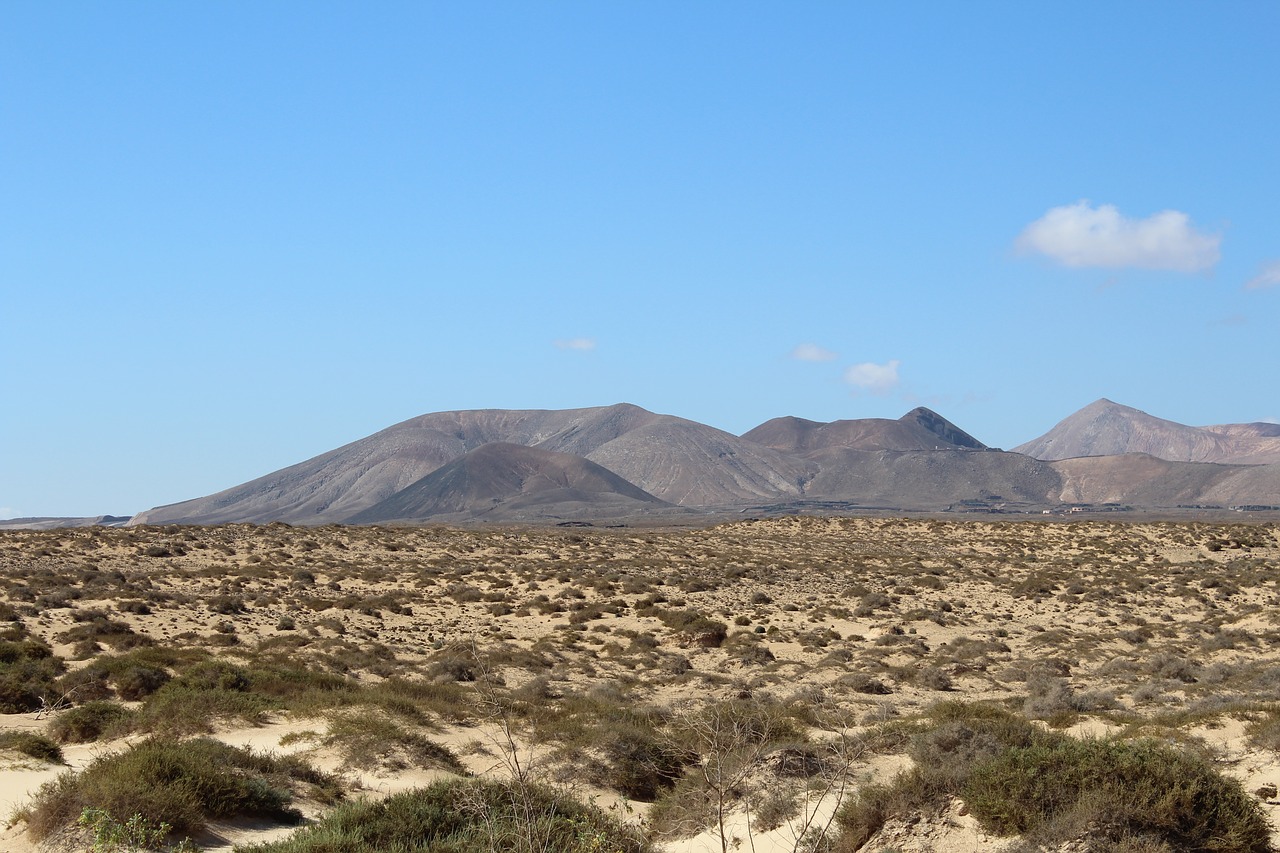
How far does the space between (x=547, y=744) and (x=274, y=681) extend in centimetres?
622

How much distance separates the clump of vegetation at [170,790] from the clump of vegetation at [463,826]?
122cm

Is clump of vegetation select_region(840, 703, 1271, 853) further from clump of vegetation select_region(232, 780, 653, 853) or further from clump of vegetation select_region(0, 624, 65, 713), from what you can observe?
clump of vegetation select_region(0, 624, 65, 713)

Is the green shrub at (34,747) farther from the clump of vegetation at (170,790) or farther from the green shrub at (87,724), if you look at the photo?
the clump of vegetation at (170,790)

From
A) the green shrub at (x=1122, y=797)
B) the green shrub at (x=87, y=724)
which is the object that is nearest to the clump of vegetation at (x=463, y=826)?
the green shrub at (x=1122, y=797)

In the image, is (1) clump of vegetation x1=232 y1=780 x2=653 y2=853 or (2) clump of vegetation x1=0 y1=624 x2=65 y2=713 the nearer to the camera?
(1) clump of vegetation x1=232 y1=780 x2=653 y2=853

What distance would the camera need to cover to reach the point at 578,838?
939cm

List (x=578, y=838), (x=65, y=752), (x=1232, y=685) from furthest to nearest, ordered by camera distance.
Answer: (x=1232, y=685) < (x=65, y=752) < (x=578, y=838)

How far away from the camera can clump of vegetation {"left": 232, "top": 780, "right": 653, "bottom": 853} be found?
8461mm

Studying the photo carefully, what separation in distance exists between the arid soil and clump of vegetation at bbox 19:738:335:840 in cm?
28

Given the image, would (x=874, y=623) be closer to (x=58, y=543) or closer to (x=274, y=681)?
(x=274, y=681)

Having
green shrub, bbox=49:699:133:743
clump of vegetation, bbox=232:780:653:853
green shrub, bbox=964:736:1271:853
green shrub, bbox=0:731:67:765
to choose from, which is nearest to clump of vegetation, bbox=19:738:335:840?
clump of vegetation, bbox=232:780:653:853

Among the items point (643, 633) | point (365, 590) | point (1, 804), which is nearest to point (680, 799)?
point (1, 804)

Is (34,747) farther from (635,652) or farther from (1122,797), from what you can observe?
(635,652)

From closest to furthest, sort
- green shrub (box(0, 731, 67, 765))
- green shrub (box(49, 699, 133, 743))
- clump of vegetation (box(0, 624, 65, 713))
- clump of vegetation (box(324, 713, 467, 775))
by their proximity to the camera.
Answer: green shrub (box(0, 731, 67, 765)) → clump of vegetation (box(324, 713, 467, 775)) → green shrub (box(49, 699, 133, 743)) → clump of vegetation (box(0, 624, 65, 713))
